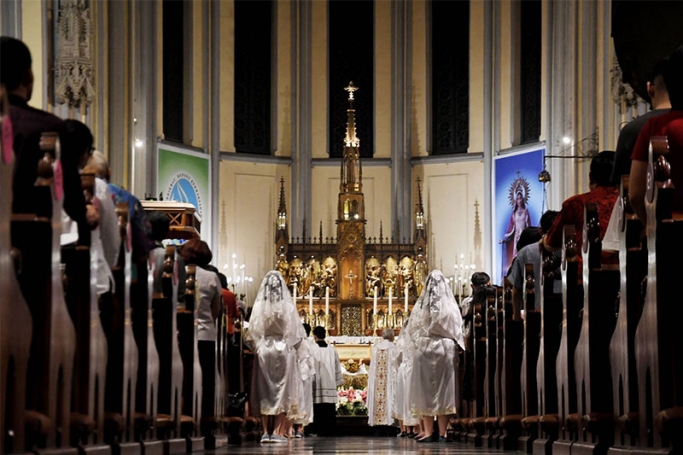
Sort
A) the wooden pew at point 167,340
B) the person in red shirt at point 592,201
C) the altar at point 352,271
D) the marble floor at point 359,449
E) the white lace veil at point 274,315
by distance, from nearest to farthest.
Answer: the person in red shirt at point 592,201 → the wooden pew at point 167,340 → the marble floor at point 359,449 → the white lace veil at point 274,315 → the altar at point 352,271

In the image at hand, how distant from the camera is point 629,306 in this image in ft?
16.5

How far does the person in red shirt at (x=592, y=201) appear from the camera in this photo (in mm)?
6910

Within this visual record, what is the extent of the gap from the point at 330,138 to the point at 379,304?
4.84 metres

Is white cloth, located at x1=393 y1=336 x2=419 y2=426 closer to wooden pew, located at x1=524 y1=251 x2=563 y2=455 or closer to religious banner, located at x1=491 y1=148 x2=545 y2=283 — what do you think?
wooden pew, located at x1=524 y1=251 x2=563 y2=455

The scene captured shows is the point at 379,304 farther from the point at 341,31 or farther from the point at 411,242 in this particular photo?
the point at 341,31

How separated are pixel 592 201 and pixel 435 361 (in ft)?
20.0

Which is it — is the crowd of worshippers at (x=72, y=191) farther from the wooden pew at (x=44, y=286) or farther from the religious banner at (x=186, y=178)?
the religious banner at (x=186, y=178)

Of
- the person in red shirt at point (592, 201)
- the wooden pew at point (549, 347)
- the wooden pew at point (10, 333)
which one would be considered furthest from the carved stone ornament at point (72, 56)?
the wooden pew at point (10, 333)

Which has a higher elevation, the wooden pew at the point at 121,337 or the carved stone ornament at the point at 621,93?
the carved stone ornament at the point at 621,93

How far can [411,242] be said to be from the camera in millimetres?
24656

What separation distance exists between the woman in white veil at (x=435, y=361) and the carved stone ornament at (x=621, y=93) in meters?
5.02

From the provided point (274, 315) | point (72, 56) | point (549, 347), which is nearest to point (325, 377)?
point (274, 315)

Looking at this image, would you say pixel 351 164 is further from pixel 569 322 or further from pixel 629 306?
pixel 629 306

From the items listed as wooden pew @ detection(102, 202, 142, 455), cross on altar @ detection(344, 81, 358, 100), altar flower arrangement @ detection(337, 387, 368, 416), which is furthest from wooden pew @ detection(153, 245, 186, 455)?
cross on altar @ detection(344, 81, 358, 100)
